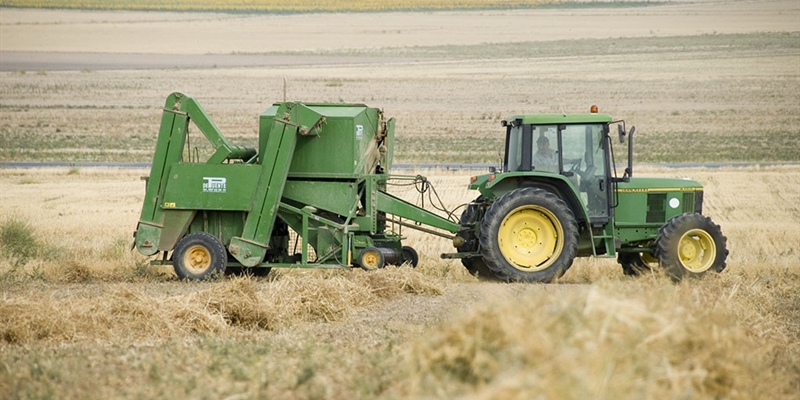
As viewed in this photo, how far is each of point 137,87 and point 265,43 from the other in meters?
24.1

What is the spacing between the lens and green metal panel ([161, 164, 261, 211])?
43.1ft

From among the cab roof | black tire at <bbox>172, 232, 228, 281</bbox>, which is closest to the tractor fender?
the cab roof

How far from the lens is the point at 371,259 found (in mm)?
13180

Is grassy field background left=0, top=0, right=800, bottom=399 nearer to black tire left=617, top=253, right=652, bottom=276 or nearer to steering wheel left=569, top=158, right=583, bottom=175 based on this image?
black tire left=617, top=253, right=652, bottom=276

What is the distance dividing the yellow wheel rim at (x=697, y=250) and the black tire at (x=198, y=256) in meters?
5.84

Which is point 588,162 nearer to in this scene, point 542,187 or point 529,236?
point 542,187

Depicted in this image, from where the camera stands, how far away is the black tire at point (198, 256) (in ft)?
42.4

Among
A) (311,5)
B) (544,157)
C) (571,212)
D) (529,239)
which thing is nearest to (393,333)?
(529,239)

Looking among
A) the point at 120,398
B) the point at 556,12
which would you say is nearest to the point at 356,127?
the point at 120,398

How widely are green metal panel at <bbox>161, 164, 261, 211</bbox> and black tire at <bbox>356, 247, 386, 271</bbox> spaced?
5.50 feet

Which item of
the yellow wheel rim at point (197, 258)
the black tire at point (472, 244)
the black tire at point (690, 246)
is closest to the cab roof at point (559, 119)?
the black tire at point (472, 244)

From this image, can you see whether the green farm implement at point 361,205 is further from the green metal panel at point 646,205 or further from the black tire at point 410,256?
the black tire at point 410,256

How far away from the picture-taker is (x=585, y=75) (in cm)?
5966

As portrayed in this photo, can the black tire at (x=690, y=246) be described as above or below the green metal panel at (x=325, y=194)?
below
